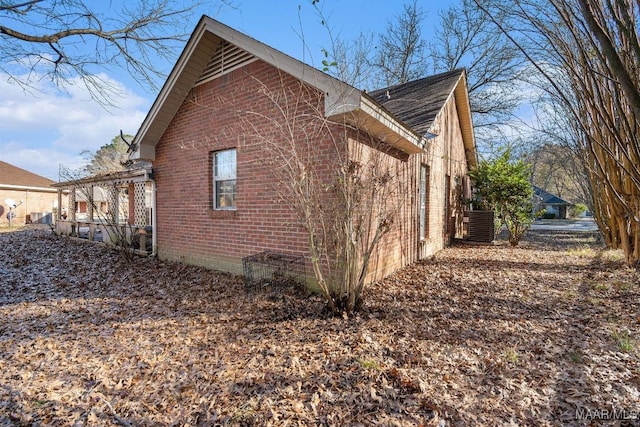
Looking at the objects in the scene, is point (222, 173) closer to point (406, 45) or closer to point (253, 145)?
point (253, 145)

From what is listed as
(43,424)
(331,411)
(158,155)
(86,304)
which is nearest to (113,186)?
(158,155)

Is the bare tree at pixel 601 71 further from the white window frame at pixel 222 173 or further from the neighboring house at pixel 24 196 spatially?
the neighboring house at pixel 24 196

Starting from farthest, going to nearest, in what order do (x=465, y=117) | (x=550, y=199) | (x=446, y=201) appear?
(x=550, y=199), (x=465, y=117), (x=446, y=201)

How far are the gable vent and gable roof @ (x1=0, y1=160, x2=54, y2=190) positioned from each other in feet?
74.7

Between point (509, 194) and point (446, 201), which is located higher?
point (509, 194)

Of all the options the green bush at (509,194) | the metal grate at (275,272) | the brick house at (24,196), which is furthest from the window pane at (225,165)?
the brick house at (24,196)

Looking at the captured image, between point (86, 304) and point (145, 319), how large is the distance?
5.22 ft

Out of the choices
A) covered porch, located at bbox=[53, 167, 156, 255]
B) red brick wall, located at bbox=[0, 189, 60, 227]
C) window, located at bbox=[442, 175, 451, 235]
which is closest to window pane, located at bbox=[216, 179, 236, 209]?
covered porch, located at bbox=[53, 167, 156, 255]

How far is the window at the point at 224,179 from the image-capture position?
6992mm

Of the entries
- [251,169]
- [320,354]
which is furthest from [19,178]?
[320,354]

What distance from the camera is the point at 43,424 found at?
2.45m

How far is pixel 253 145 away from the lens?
6.39 meters

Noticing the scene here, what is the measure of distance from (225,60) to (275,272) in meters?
4.90

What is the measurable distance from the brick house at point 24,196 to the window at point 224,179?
834 inches
